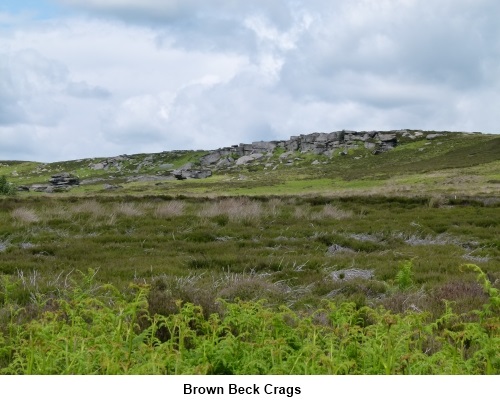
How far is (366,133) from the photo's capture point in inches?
6152

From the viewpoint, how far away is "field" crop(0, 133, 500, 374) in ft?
14.8

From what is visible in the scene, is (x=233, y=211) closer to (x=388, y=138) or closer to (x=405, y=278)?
(x=405, y=278)

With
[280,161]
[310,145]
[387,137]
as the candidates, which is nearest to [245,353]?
[280,161]

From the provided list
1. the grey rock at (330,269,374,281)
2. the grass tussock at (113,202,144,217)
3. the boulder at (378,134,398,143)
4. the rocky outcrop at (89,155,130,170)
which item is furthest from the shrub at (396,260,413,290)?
the rocky outcrop at (89,155,130,170)

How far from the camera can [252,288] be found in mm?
8484

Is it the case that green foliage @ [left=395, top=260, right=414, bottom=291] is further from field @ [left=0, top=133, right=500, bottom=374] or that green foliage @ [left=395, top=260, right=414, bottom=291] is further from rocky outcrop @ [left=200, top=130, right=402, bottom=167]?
rocky outcrop @ [left=200, top=130, right=402, bottom=167]

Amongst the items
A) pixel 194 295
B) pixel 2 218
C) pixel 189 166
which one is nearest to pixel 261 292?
pixel 194 295

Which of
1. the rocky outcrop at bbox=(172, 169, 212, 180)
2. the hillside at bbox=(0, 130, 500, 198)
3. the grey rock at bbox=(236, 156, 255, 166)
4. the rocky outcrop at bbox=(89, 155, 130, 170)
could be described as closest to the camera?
the hillside at bbox=(0, 130, 500, 198)

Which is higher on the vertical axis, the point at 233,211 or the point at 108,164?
the point at 108,164

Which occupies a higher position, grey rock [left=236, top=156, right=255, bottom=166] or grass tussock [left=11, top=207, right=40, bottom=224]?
grey rock [left=236, top=156, right=255, bottom=166]

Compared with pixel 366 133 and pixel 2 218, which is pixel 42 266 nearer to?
pixel 2 218

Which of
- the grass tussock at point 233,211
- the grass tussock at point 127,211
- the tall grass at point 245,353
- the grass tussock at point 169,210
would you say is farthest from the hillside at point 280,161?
the tall grass at point 245,353

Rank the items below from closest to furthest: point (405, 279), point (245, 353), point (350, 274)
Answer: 1. point (245, 353)
2. point (405, 279)
3. point (350, 274)

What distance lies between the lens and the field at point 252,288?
4500mm
